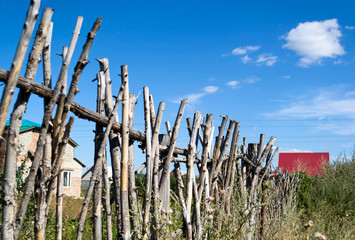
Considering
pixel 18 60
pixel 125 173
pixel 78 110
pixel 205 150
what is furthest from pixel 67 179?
pixel 18 60

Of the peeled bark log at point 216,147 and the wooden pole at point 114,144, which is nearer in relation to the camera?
the wooden pole at point 114,144

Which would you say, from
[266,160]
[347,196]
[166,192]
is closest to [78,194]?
[347,196]

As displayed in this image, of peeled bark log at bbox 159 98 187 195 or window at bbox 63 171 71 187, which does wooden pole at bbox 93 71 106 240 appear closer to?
peeled bark log at bbox 159 98 187 195

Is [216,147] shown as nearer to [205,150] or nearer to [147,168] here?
[205,150]

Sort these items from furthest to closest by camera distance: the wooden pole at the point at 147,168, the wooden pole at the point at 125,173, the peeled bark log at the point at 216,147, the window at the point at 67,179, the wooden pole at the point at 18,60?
1. the window at the point at 67,179
2. the peeled bark log at the point at 216,147
3. the wooden pole at the point at 147,168
4. the wooden pole at the point at 125,173
5. the wooden pole at the point at 18,60

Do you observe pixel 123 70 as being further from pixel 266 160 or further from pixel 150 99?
pixel 266 160

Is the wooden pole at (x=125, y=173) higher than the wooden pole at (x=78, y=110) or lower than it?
lower

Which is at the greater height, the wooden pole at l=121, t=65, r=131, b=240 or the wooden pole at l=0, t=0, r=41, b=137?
the wooden pole at l=0, t=0, r=41, b=137

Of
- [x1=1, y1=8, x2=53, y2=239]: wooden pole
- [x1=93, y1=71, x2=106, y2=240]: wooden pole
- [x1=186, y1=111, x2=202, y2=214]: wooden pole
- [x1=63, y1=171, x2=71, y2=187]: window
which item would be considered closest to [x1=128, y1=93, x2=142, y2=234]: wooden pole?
[x1=93, y1=71, x2=106, y2=240]: wooden pole

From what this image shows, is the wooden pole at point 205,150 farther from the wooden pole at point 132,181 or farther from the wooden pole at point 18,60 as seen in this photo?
the wooden pole at point 18,60

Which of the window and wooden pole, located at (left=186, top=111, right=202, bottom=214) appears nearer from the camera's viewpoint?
wooden pole, located at (left=186, top=111, right=202, bottom=214)

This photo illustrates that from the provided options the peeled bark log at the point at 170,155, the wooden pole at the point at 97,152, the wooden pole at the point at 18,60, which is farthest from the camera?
the peeled bark log at the point at 170,155

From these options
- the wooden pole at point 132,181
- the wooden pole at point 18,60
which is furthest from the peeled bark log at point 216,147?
the wooden pole at point 18,60

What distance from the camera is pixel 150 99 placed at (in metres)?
3.30
